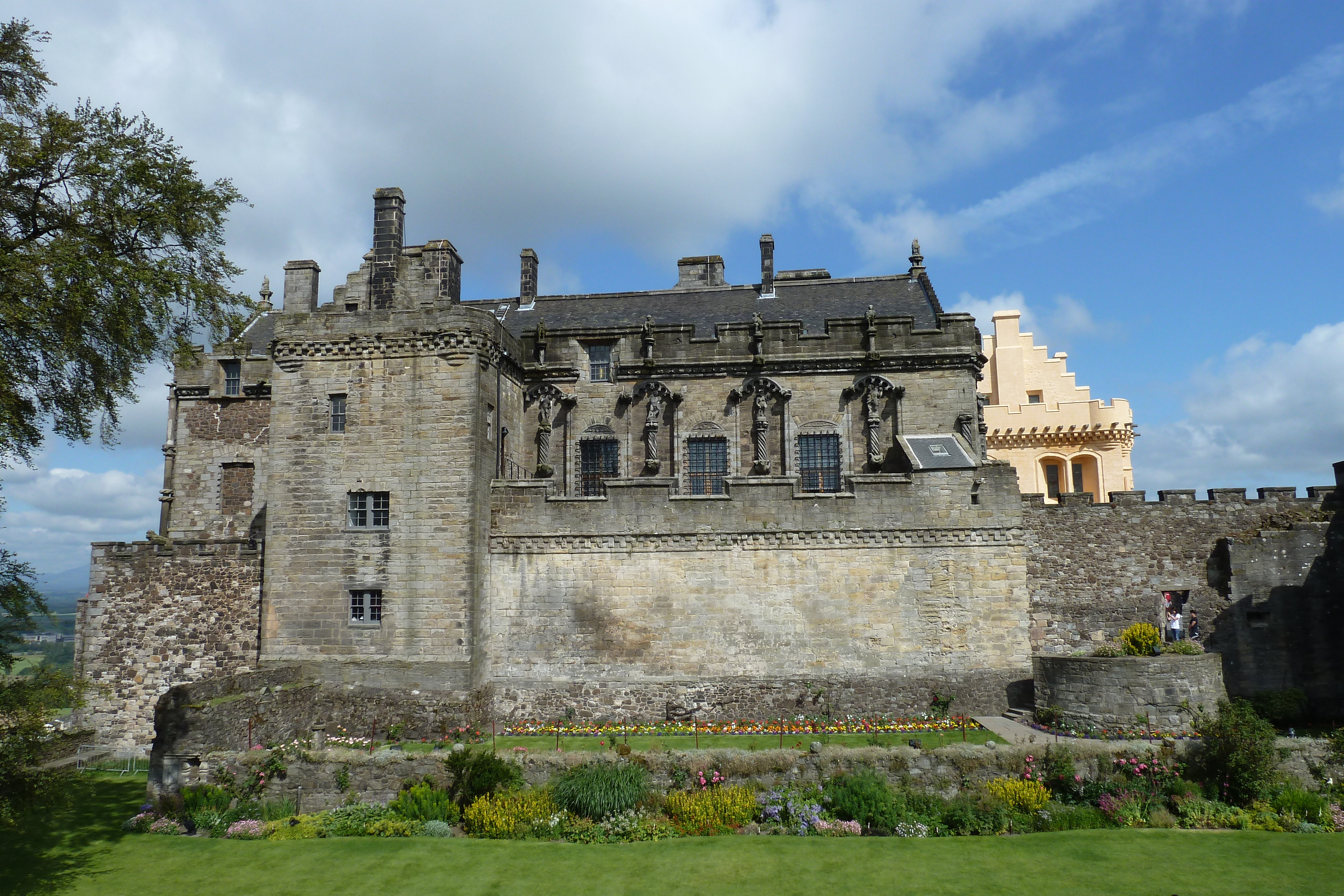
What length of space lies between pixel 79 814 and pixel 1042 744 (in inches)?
850

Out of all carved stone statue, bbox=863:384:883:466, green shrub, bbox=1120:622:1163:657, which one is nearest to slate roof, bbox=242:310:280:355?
carved stone statue, bbox=863:384:883:466

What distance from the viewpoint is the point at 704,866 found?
15.6 metres

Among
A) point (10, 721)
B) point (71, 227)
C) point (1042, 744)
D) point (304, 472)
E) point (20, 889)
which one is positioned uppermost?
point (71, 227)

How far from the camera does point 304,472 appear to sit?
23594 mm

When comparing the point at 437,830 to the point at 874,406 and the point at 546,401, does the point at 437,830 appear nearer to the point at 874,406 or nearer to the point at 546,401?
the point at 546,401

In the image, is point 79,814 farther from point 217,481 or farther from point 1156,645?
point 1156,645

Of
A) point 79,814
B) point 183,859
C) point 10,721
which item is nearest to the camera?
point 10,721

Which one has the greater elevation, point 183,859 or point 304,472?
point 304,472

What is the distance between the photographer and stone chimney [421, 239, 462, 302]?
961 inches

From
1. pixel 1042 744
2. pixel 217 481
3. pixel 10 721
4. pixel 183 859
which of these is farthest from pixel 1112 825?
pixel 217 481

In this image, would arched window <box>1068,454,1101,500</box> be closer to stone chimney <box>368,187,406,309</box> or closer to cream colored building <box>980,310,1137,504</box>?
cream colored building <box>980,310,1137,504</box>

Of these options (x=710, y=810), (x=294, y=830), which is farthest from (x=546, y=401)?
(x=710, y=810)

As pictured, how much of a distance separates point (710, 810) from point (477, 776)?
4.92m

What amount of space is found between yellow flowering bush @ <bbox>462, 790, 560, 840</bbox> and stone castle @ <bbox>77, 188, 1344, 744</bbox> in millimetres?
4851
